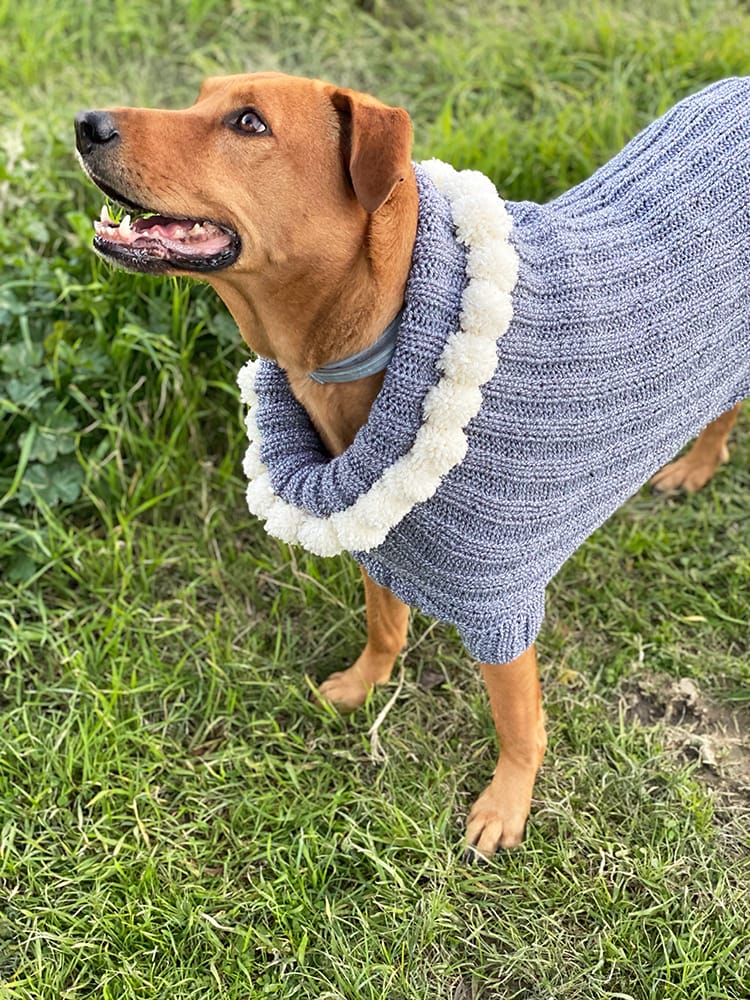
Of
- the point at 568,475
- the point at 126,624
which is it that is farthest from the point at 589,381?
the point at 126,624

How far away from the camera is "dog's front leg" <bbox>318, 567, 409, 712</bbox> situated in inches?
106

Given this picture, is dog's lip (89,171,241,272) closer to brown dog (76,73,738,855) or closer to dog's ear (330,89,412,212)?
brown dog (76,73,738,855)

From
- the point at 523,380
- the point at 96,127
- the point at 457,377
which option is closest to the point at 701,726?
the point at 523,380

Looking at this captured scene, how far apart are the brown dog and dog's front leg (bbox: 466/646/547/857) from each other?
3.27 feet

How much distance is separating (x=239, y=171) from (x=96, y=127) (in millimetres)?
271

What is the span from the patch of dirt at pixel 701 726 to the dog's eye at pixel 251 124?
185 cm

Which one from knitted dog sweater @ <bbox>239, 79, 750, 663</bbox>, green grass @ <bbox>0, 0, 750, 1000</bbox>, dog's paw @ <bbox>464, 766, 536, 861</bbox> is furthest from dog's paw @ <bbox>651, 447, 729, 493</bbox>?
dog's paw @ <bbox>464, 766, 536, 861</bbox>

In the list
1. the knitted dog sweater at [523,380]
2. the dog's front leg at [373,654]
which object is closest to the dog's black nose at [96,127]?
the knitted dog sweater at [523,380]

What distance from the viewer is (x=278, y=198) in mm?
1916

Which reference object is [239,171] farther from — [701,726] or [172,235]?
[701,726]

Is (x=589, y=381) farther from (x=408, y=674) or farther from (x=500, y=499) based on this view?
(x=408, y=674)

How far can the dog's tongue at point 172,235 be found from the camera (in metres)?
1.94

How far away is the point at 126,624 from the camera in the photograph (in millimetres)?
3035

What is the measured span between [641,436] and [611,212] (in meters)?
0.50
